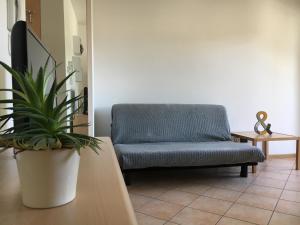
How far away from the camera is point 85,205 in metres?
0.71

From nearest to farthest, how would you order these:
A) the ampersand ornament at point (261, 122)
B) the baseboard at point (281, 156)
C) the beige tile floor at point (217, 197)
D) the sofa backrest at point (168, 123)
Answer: the beige tile floor at point (217, 197) < the sofa backrest at point (168, 123) < the ampersand ornament at point (261, 122) < the baseboard at point (281, 156)

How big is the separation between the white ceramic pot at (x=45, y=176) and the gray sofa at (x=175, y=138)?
1947 millimetres

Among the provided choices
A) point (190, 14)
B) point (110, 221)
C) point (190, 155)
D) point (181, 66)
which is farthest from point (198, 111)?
point (110, 221)

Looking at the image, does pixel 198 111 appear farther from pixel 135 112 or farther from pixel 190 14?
pixel 190 14

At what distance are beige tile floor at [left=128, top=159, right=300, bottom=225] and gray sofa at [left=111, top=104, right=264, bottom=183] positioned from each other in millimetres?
223

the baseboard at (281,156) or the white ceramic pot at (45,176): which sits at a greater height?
the white ceramic pot at (45,176)

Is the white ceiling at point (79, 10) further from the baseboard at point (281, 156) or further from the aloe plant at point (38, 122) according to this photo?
the baseboard at point (281, 156)

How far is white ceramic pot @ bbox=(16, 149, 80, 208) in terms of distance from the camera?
0.66 metres

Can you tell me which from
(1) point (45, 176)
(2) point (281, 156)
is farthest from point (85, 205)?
(2) point (281, 156)

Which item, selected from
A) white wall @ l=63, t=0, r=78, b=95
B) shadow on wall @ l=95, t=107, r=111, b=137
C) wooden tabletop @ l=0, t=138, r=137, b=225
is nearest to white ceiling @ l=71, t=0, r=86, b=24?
white wall @ l=63, t=0, r=78, b=95

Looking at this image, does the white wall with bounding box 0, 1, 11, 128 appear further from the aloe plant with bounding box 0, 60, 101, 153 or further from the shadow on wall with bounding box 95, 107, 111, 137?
the shadow on wall with bounding box 95, 107, 111, 137

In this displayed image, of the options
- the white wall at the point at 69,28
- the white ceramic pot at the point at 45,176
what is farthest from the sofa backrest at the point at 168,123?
the white ceramic pot at the point at 45,176

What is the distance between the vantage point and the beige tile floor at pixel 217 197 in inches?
81.6

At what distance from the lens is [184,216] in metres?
2.11
